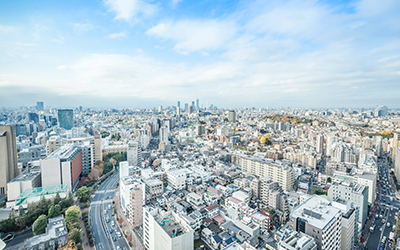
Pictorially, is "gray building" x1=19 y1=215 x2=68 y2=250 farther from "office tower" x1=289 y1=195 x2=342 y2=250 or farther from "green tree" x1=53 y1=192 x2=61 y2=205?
"office tower" x1=289 y1=195 x2=342 y2=250

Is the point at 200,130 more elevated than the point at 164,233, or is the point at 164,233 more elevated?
the point at 200,130

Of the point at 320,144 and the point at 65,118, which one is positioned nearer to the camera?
the point at 320,144

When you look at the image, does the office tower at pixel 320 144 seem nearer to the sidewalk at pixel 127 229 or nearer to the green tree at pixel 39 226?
the sidewalk at pixel 127 229

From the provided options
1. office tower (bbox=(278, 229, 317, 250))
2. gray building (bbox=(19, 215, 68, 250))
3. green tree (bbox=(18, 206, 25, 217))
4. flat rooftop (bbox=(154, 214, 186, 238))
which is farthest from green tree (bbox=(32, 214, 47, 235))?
office tower (bbox=(278, 229, 317, 250))

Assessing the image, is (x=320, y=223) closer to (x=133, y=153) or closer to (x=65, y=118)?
(x=133, y=153)

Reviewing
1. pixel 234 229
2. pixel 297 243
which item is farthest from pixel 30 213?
pixel 297 243

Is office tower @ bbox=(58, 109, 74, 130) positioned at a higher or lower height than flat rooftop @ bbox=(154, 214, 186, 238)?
higher
